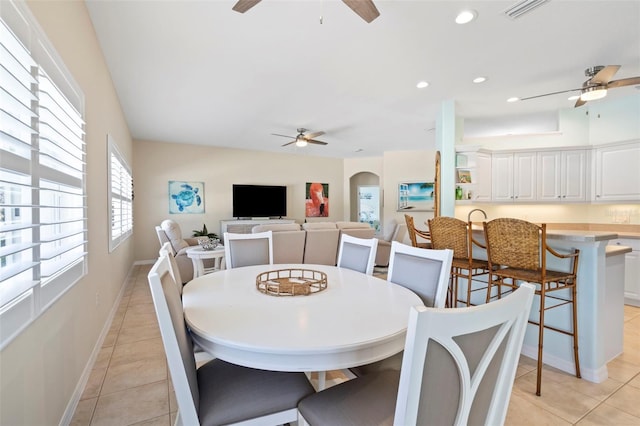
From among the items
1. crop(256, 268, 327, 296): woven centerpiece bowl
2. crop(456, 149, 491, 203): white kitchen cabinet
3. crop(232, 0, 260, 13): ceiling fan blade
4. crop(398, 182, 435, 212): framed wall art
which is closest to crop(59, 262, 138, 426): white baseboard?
crop(256, 268, 327, 296): woven centerpiece bowl

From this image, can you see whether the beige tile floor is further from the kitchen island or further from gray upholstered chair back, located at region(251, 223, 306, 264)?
gray upholstered chair back, located at region(251, 223, 306, 264)

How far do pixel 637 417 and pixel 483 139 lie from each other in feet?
13.2

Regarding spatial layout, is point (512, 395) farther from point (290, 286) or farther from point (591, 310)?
point (290, 286)

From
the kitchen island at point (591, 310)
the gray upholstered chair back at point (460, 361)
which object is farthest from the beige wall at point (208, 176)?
the gray upholstered chair back at point (460, 361)

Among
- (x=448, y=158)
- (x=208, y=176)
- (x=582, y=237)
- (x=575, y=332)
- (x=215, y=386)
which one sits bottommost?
(x=575, y=332)

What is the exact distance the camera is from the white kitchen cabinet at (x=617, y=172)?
381 centimetres

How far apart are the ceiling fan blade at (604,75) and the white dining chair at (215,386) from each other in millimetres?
3755

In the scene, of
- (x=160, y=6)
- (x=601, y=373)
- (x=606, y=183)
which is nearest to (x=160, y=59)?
(x=160, y=6)

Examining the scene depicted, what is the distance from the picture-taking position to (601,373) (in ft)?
6.88

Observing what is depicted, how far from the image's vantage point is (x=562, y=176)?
14.3 ft

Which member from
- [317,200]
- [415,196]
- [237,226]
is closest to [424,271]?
[237,226]

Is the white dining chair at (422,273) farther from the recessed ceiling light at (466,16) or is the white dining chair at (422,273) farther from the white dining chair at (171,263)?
the recessed ceiling light at (466,16)

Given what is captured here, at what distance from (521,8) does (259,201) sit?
21.0 ft

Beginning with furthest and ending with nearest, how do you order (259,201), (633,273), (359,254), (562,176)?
Answer: 1. (259,201)
2. (562,176)
3. (633,273)
4. (359,254)
